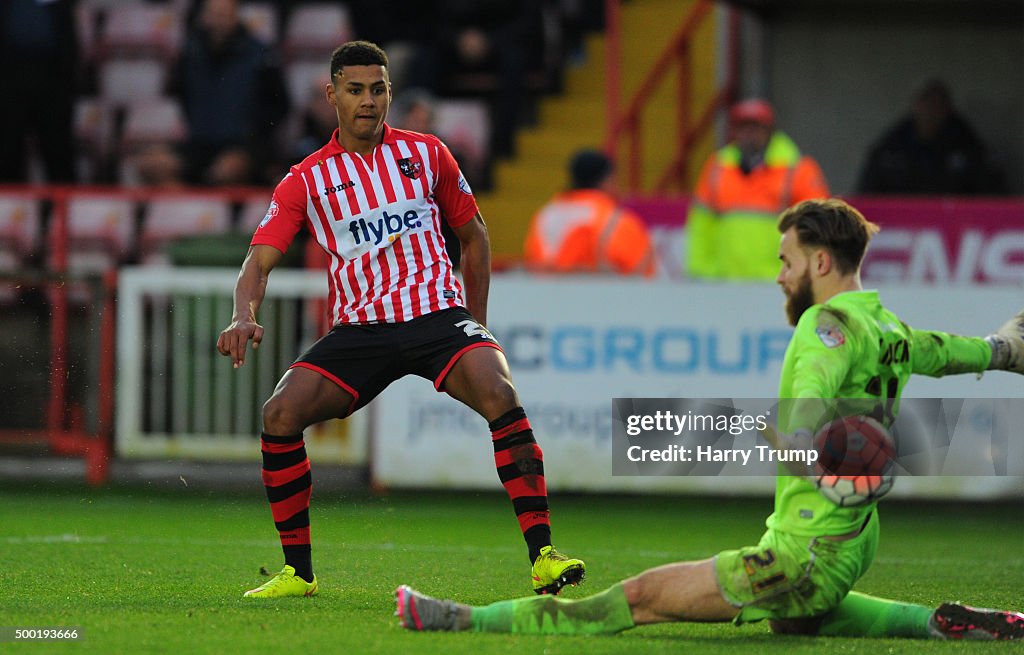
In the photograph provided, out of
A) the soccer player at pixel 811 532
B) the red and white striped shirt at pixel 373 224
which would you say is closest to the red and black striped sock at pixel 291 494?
the red and white striped shirt at pixel 373 224

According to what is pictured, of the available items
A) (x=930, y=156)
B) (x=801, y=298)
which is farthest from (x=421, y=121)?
(x=801, y=298)

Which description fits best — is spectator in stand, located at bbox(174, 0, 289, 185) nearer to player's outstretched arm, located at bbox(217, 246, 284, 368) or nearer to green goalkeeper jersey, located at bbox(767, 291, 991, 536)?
player's outstretched arm, located at bbox(217, 246, 284, 368)

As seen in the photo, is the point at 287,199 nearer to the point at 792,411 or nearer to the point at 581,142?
the point at 792,411

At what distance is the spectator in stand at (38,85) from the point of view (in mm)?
13422

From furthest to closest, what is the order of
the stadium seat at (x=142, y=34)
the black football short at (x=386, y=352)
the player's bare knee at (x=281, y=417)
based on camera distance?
the stadium seat at (x=142, y=34) → the black football short at (x=386, y=352) → the player's bare knee at (x=281, y=417)

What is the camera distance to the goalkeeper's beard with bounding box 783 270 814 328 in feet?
16.6

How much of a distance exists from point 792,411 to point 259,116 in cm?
921

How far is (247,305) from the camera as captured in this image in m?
6.04

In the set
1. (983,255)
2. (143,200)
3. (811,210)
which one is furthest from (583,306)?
(811,210)

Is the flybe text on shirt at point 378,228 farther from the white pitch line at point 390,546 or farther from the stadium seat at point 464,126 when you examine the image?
the stadium seat at point 464,126

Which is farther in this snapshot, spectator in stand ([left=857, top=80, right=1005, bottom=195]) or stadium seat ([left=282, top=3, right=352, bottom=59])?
stadium seat ([left=282, top=3, right=352, bottom=59])

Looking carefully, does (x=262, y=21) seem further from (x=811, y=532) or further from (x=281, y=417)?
(x=811, y=532)

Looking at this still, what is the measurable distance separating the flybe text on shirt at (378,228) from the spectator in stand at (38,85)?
25.6 feet

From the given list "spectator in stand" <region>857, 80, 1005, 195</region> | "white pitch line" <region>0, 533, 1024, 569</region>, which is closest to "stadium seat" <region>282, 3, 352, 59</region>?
"spectator in stand" <region>857, 80, 1005, 195</region>
